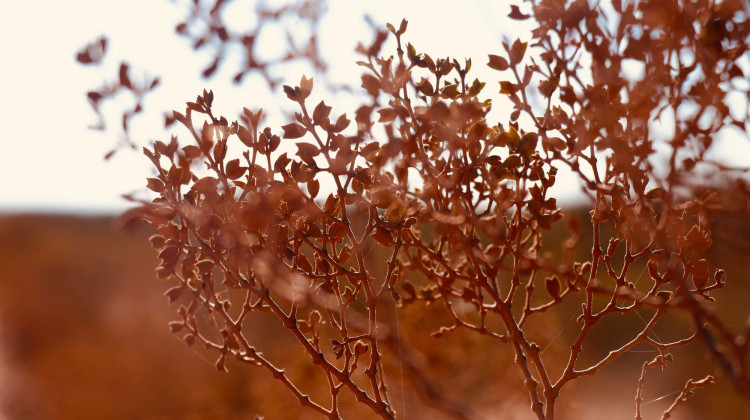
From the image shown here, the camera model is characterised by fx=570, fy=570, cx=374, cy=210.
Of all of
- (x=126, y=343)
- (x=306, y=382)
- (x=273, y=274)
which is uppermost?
(x=126, y=343)

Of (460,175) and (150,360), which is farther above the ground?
(150,360)

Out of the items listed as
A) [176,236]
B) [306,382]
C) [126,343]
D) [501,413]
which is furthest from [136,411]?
[176,236]

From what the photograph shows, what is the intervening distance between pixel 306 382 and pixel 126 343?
5.44 meters

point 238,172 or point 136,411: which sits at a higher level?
point 136,411

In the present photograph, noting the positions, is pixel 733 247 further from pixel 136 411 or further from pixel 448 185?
pixel 136 411

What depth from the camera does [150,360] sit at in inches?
234

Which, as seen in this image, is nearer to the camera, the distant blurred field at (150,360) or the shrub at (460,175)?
the shrub at (460,175)

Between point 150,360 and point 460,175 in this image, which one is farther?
point 150,360

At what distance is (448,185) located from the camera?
1.87ft

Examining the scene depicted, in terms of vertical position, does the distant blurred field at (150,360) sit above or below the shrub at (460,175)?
above

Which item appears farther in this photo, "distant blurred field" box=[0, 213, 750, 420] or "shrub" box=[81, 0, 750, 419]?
"distant blurred field" box=[0, 213, 750, 420]

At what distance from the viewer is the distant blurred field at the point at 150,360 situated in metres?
1.70

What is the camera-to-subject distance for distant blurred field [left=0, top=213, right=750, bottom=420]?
1.70 metres

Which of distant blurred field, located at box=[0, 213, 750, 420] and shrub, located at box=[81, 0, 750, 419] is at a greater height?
distant blurred field, located at box=[0, 213, 750, 420]
